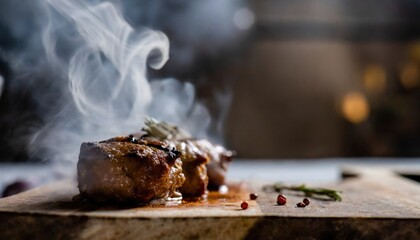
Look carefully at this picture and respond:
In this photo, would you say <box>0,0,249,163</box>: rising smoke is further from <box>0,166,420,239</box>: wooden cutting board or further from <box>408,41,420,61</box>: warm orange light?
<box>408,41,420,61</box>: warm orange light

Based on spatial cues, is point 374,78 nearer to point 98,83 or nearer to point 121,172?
point 98,83

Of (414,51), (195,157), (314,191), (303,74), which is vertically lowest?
(314,191)

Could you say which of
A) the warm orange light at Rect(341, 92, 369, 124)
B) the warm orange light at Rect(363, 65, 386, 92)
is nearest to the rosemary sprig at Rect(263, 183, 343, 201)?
the warm orange light at Rect(341, 92, 369, 124)

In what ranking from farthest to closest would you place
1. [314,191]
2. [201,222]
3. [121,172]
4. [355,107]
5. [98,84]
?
[355,107] → [98,84] → [314,191] → [121,172] → [201,222]

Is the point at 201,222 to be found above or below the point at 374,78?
below

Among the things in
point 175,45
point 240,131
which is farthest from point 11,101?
point 240,131

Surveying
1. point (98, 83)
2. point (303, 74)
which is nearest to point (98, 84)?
point (98, 83)

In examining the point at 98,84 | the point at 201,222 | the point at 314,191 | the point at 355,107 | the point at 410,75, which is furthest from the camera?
the point at 410,75
